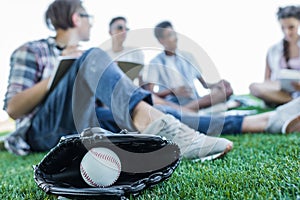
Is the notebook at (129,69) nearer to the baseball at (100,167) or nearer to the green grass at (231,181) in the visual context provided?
the green grass at (231,181)

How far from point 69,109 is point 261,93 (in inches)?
70.1

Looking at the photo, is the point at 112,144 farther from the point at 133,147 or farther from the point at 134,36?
the point at 134,36

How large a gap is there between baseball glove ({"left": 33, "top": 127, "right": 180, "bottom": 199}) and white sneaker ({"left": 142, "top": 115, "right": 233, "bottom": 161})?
22cm

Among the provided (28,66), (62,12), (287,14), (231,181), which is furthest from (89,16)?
(287,14)

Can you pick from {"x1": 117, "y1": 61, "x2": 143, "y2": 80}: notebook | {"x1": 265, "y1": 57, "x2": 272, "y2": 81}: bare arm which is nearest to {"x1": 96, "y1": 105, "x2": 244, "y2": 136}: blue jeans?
{"x1": 117, "y1": 61, "x2": 143, "y2": 80}: notebook

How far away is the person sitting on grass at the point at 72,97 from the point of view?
1103 millimetres

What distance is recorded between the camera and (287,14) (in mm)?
2879

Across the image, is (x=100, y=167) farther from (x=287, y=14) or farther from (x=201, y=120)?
(x=287, y=14)

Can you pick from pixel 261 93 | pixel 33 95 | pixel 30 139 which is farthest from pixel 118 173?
pixel 261 93

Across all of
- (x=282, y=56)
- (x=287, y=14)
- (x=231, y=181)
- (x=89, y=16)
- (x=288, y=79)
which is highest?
(x=89, y=16)

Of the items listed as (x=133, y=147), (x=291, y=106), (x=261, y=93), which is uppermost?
(x=133, y=147)

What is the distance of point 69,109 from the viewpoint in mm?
1556

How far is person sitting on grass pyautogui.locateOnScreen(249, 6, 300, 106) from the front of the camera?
2700 mm

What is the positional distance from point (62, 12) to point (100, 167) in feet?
4.36
